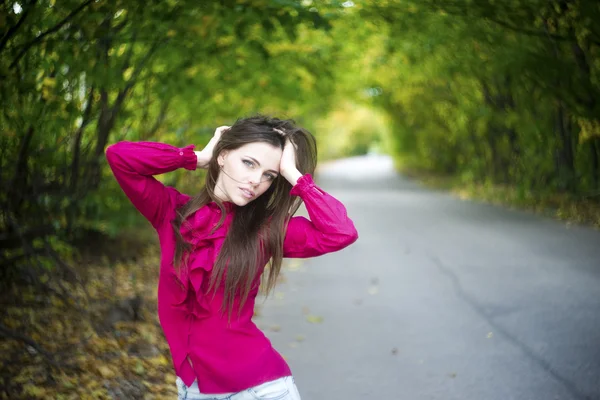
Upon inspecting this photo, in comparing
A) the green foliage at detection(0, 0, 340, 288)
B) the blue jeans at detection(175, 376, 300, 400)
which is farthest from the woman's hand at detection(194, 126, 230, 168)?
the green foliage at detection(0, 0, 340, 288)

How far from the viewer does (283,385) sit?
6.96 ft

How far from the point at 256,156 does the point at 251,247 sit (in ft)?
1.11

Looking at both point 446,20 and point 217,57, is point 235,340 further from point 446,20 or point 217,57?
point 446,20

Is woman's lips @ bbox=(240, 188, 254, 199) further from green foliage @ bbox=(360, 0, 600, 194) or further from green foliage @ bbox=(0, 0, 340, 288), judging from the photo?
green foliage @ bbox=(360, 0, 600, 194)

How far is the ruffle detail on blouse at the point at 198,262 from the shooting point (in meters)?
2.15

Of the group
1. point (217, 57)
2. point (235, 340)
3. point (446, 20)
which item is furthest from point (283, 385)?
point (446, 20)

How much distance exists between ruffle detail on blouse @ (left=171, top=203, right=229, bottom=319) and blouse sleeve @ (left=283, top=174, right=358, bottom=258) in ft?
0.88

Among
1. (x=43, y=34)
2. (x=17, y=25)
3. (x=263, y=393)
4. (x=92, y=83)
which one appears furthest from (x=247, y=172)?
(x=92, y=83)

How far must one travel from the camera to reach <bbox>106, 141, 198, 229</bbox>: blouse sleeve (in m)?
2.24

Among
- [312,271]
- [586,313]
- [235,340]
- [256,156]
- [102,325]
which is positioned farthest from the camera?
[312,271]

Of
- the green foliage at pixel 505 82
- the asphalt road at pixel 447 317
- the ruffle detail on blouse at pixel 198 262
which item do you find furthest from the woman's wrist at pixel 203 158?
the green foliage at pixel 505 82

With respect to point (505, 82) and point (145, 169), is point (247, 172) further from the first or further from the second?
point (505, 82)

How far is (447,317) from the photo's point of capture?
229 inches

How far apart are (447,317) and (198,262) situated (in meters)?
4.14
